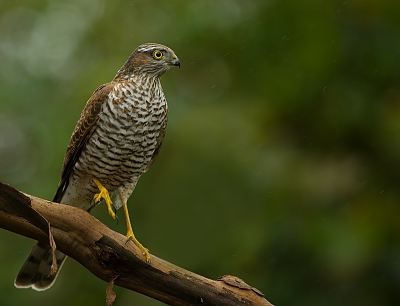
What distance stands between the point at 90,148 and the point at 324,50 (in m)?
2.87

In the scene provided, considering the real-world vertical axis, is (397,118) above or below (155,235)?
above

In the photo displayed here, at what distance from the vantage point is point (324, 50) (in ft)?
20.6

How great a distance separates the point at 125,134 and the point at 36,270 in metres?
1.12

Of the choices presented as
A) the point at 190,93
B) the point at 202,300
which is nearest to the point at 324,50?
the point at 190,93

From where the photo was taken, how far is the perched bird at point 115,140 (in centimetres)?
422

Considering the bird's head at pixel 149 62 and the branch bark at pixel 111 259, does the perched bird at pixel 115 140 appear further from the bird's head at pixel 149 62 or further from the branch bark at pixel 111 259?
the branch bark at pixel 111 259

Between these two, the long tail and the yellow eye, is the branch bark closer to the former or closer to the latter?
the long tail

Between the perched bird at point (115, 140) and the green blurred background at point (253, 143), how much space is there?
3.17ft

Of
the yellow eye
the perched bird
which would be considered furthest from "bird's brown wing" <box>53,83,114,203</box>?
the yellow eye

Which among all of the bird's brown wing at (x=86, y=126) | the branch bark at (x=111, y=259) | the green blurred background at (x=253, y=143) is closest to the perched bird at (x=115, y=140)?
the bird's brown wing at (x=86, y=126)

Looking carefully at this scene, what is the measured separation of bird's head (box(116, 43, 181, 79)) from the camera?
4504mm

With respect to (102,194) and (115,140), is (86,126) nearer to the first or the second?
(115,140)

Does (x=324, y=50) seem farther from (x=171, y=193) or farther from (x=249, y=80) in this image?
(x=171, y=193)

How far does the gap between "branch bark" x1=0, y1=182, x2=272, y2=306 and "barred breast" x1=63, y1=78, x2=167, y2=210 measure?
76 cm
